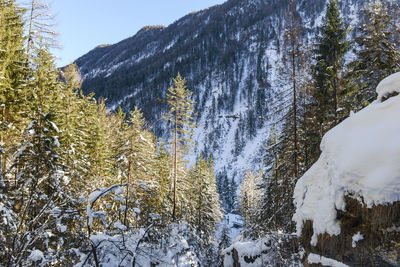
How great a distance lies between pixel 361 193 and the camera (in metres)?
3.82

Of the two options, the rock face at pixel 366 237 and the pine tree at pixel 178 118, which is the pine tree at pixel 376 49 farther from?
the pine tree at pixel 178 118

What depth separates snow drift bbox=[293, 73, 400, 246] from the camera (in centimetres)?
355

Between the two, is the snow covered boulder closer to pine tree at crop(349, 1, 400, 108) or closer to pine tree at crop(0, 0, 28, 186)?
pine tree at crop(349, 1, 400, 108)

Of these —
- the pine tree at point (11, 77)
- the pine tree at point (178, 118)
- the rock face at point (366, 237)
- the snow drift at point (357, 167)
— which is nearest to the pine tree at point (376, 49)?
the snow drift at point (357, 167)

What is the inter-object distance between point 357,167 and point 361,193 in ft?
1.31

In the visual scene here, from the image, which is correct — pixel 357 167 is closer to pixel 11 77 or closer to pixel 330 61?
pixel 330 61

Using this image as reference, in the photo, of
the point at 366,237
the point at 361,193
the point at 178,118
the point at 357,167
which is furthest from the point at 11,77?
the point at 366,237

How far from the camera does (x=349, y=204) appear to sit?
4.04 m

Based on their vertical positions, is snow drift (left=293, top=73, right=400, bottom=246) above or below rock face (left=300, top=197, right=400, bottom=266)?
above

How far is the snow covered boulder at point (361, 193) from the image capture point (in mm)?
3551

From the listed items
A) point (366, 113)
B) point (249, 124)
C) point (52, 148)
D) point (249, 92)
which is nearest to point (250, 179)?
point (52, 148)

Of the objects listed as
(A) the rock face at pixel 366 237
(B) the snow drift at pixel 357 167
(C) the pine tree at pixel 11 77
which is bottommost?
(A) the rock face at pixel 366 237

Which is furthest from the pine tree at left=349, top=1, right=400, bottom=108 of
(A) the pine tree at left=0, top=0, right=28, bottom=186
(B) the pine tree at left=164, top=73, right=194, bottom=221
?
(A) the pine tree at left=0, top=0, right=28, bottom=186

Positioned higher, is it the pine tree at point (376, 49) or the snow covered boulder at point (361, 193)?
the pine tree at point (376, 49)
